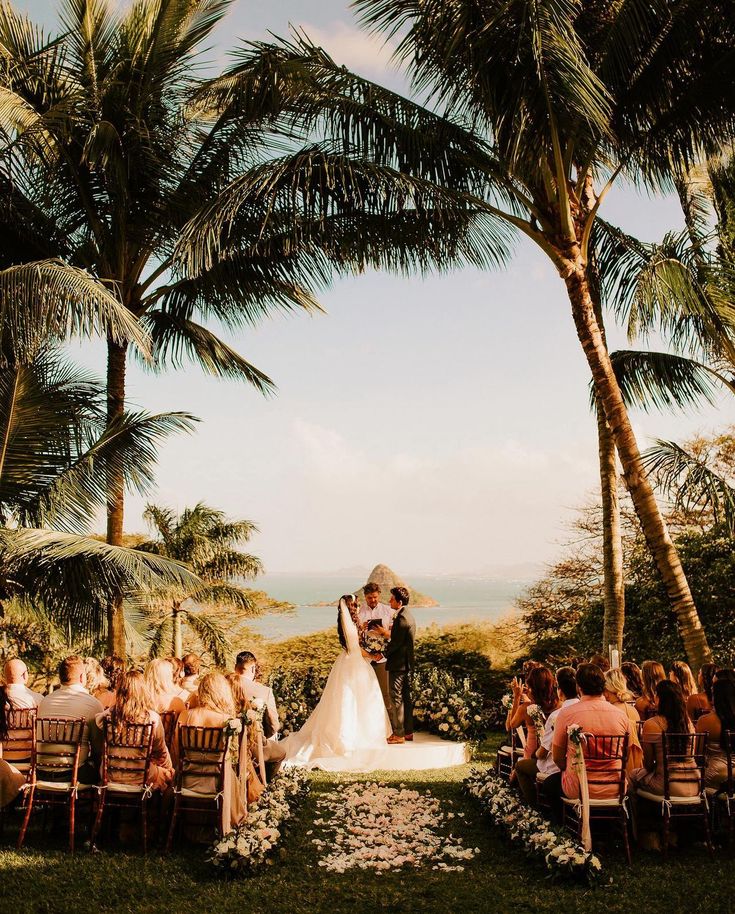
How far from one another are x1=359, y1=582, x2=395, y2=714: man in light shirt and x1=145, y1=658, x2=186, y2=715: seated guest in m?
4.83

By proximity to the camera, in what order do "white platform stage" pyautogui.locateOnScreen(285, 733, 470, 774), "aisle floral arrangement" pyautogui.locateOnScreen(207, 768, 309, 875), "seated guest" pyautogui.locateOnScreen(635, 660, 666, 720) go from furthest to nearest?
"white platform stage" pyautogui.locateOnScreen(285, 733, 470, 774)
"seated guest" pyautogui.locateOnScreen(635, 660, 666, 720)
"aisle floral arrangement" pyautogui.locateOnScreen(207, 768, 309, 875)

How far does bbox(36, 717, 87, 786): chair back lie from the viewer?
6.98 metres

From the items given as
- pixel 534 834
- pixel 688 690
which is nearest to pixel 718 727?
pixel 688 690

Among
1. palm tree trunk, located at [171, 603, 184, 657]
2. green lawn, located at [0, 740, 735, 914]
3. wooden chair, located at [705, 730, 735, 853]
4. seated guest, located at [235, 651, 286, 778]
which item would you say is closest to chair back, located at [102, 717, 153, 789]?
green lawn, located at [0, 740, 735, 914]

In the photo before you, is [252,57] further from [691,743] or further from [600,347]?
[691,743]

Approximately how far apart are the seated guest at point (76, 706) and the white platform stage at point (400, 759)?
154 inches

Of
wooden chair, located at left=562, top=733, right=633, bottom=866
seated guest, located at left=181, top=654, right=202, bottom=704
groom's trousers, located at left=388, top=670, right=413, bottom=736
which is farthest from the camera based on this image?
groom's trousers, located at left=388, top=670, right=413, bottom=736

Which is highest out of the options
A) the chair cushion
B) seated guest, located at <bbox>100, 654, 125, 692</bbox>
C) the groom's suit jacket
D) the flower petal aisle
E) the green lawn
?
the groom's suit jacket

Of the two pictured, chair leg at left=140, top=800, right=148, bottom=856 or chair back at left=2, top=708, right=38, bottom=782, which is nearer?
chair leg at left=140, top=800, right=148, bottom=856

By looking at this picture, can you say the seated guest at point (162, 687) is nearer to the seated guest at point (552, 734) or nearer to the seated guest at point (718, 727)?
the seated guest at point (552, 734)

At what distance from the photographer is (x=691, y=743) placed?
6625 millimetres

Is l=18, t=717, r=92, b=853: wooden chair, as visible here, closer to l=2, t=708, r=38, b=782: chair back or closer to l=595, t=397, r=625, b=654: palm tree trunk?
l=2, t=708, r=38, b=782: chair back

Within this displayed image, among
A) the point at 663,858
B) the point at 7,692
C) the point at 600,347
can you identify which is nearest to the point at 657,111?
the point at 600,347

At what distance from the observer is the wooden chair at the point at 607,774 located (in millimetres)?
6391
